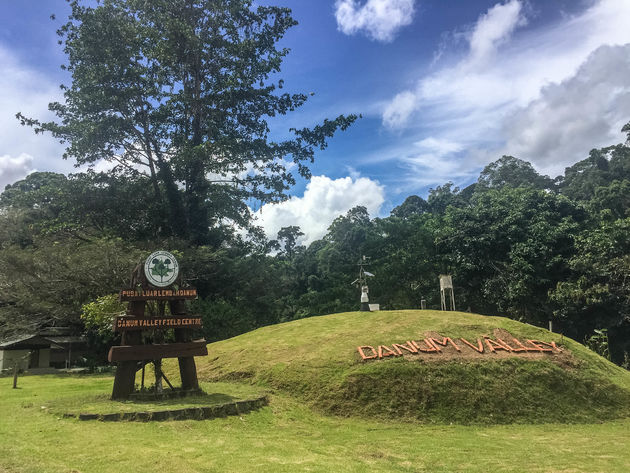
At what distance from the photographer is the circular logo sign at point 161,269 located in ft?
36.3

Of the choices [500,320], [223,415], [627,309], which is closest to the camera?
[223,415]

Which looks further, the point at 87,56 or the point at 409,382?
the point at 87,56

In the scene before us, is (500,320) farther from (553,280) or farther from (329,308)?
(329,308)

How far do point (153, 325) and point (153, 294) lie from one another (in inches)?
30.2

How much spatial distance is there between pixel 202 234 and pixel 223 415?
23254 mm

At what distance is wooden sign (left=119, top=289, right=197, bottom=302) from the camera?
10750 millimetres

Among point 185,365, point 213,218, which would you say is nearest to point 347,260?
point 213,218

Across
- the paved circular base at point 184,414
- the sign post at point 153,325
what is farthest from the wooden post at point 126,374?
the paved circular base at point 184,414

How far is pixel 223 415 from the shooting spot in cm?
958

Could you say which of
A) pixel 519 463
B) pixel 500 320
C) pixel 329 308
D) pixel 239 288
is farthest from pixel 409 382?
pixel 329 308

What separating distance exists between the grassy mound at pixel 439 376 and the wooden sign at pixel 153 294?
3.67 meters

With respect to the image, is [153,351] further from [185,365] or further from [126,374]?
[185,365]

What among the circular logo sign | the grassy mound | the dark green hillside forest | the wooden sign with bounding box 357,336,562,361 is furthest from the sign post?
the dark green hillside forest

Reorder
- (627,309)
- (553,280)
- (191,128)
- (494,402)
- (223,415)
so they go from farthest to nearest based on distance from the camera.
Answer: (191,128) < (553,280) < (627,309) < (494,402) < (223,415)
